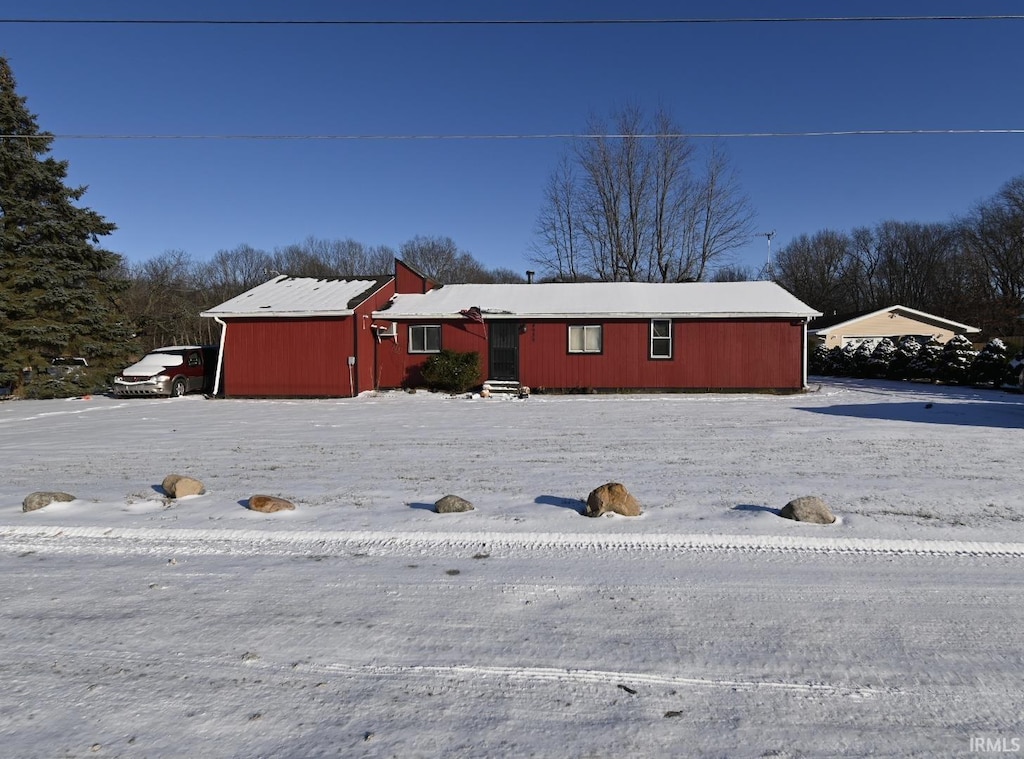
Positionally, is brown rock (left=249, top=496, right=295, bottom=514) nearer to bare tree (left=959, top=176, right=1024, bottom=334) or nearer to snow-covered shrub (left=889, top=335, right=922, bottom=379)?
snow-covered shrub (left=889, top=335, right=922, bottom=379)

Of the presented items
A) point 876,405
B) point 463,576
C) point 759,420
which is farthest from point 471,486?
point 876,405

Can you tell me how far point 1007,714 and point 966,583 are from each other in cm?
136

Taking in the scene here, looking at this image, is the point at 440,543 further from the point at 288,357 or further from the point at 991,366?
the point at 991,366

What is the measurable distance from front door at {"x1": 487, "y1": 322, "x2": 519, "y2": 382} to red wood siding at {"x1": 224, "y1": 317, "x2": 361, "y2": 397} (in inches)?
159

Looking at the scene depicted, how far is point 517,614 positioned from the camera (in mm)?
2975

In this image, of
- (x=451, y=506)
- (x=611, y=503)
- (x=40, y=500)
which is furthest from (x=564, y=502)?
(x=40, y=500)

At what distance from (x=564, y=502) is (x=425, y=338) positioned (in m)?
12.9

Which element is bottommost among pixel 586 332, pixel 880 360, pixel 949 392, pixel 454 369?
pixel 949 392

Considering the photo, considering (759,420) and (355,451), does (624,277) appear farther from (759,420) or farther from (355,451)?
(355,451)

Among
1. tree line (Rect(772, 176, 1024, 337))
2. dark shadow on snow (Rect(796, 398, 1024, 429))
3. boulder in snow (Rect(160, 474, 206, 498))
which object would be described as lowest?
boulder in snow (Rect(160, 474, 206, 498))

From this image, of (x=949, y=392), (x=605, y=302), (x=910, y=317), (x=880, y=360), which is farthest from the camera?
(x=910, y=317)

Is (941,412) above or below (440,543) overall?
above

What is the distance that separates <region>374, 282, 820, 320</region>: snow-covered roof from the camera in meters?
16.4

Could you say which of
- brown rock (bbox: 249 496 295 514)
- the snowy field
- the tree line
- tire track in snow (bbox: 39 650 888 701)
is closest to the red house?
the snowy field
